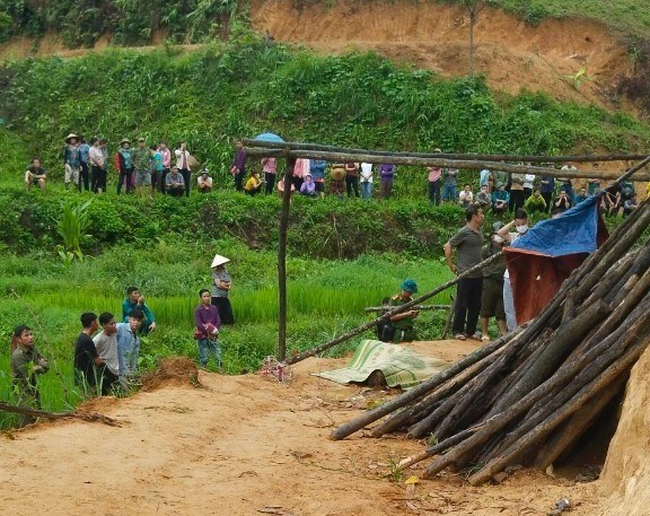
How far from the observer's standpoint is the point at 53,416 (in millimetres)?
9125

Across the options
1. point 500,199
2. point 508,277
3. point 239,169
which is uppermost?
point 239,169

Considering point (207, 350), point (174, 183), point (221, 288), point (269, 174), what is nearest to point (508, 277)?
point (207, 350)

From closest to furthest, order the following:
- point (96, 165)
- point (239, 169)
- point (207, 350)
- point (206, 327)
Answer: point (206, 327)
point (207, 350)
point (96, 165)
point (239, 169)

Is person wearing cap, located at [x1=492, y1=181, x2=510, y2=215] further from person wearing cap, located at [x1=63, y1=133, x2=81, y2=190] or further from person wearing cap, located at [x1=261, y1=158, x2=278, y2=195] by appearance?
person wearing cap, located at [x1=63, y1=133, x2=81, y2=190]

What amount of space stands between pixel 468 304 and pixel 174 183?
481 inches

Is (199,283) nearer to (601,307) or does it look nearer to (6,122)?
(601,307)

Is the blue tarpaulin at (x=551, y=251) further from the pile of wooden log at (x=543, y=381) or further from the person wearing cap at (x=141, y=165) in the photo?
the person wearing cap at (x=141, y=165)

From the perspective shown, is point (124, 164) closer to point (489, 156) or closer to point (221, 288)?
point (221, 288)

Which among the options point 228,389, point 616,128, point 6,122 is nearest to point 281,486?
point 228,389

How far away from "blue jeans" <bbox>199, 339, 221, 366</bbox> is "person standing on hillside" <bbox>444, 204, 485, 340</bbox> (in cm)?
280

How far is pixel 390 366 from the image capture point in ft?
39.2

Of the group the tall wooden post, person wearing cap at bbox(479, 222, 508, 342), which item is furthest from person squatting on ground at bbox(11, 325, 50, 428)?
person wearing cap at bbox(479, 222, 508, 342)

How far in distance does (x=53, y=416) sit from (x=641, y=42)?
29708mm

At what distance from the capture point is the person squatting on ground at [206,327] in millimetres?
13156
